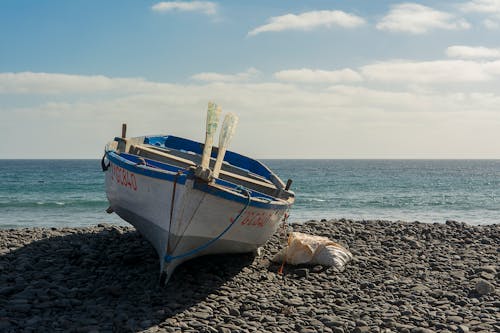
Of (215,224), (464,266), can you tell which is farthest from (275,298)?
(464,266)

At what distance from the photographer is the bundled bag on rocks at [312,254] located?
1077 centimetres

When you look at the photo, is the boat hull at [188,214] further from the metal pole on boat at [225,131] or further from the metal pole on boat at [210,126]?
the metal pole on boat at [225,131]

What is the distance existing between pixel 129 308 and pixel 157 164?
12.3ft

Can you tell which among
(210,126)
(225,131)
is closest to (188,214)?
(210,126)

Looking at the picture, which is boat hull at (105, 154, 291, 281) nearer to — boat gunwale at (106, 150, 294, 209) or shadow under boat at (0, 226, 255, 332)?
boat gunwale at (106, 150, 294, 209)

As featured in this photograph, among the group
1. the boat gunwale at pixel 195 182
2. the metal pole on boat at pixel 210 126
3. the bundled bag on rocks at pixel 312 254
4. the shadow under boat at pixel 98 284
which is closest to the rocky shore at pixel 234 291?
the shadow under boat at pixel 98 284

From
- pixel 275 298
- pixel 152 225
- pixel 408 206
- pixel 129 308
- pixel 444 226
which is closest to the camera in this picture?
pixel 129 308

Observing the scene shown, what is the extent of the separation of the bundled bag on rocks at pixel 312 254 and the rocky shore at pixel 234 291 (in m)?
0.20

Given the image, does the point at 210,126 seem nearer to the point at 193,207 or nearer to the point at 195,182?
the point at 195,182

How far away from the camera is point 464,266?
1144cm

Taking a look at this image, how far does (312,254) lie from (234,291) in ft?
7.76

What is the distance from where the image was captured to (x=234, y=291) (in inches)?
356

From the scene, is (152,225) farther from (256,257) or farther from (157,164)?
(256,257)

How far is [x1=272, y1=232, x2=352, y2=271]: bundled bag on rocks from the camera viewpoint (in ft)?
35.3
